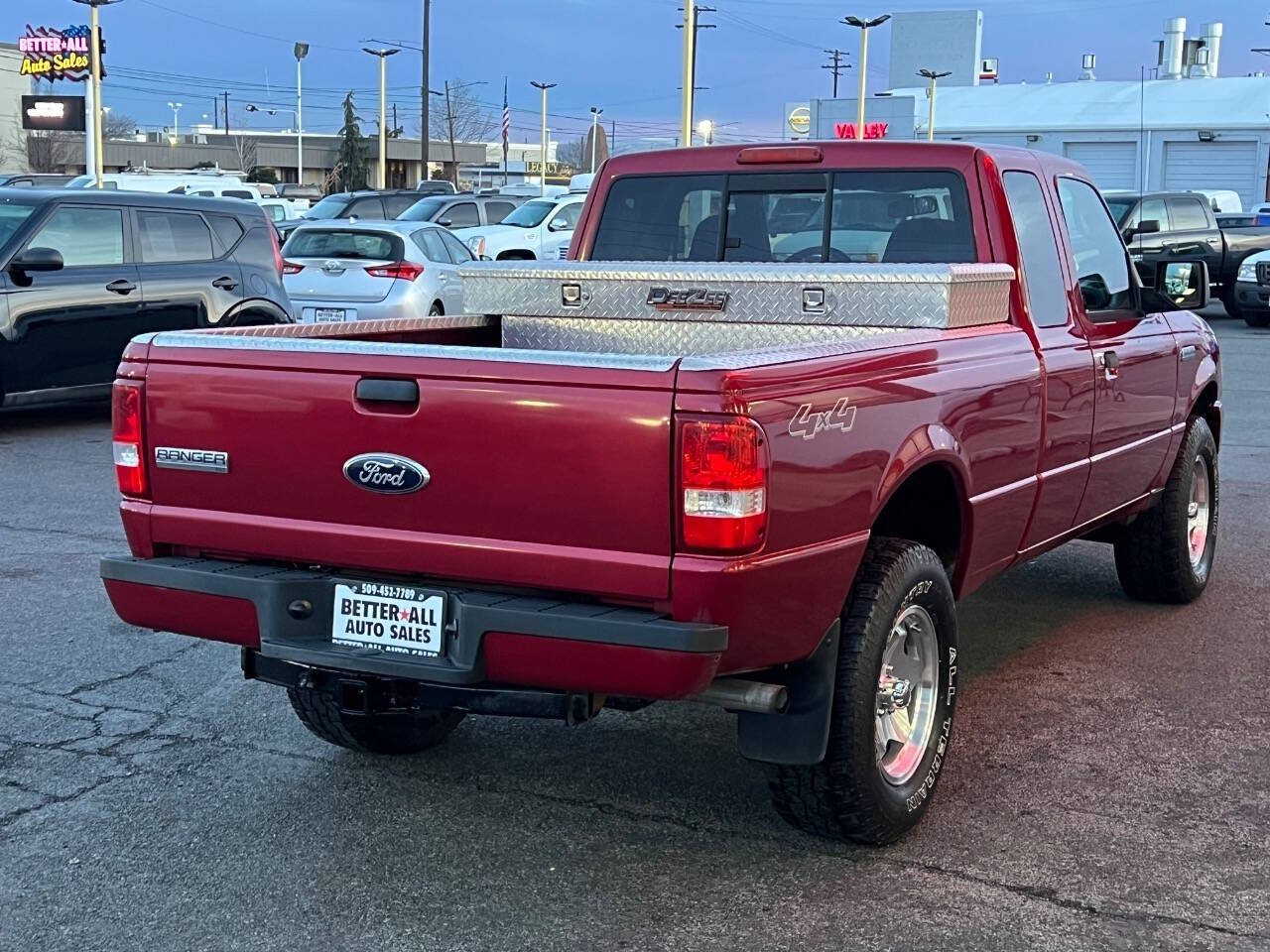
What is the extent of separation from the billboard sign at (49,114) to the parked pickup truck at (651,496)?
54.7 metres

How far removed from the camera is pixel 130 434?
4.11 metres

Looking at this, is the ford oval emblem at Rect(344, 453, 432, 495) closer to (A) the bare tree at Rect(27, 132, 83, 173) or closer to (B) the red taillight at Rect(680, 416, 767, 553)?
(B) the red taillight at Rect(680, 416, 767, 553)

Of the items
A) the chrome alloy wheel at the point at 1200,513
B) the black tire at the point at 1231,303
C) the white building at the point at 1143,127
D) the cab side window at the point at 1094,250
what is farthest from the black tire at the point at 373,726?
the white building at the point at 1143,127

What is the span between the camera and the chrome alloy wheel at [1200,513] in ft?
23.0

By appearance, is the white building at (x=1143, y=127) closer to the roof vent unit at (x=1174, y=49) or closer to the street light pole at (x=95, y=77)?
the roof vent unit at (x=1174, y=49)

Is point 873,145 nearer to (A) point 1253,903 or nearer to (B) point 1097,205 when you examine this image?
(B) point 1097,205

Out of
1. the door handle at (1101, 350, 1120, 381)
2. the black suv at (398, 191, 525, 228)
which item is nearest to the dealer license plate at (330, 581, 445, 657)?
the door handle at (1101, 350, 1120, 381)

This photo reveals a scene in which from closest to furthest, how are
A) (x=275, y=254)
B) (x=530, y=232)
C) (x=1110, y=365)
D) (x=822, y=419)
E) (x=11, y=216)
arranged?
(x=822, y=419) < (x=1110, y=365) < (x=11, y=216) < (x=275, y=254) < (x=530, y=232)

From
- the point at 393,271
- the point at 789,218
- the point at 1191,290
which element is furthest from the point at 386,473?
the point at 393,271

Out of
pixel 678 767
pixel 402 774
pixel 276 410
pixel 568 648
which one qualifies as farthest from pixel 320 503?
pixel 678 767

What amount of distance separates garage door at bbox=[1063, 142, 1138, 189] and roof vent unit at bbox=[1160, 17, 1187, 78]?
379 inches

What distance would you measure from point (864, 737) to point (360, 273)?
12.8 meters

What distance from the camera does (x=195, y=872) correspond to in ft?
13.1

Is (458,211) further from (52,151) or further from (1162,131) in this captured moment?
(52,151)
